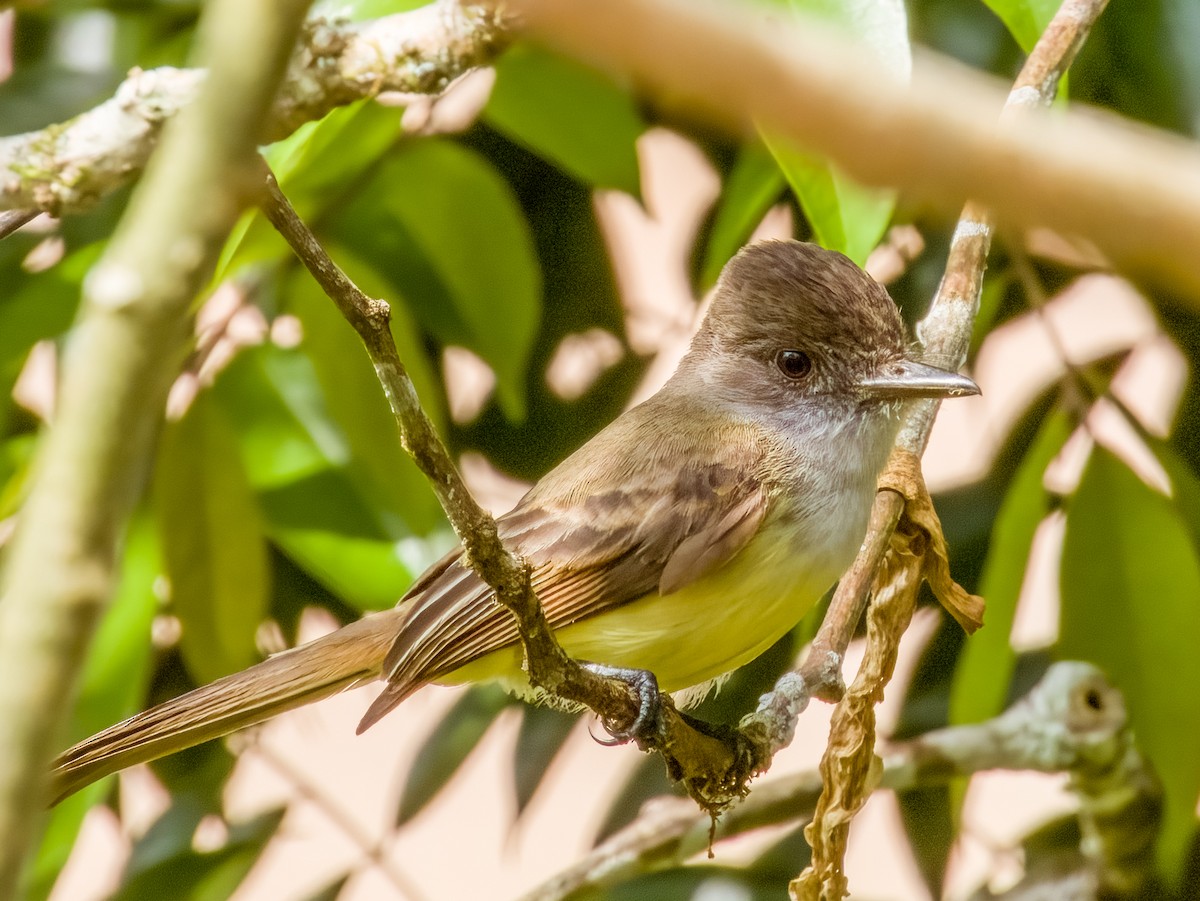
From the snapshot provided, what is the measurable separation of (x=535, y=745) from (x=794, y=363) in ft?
2.96

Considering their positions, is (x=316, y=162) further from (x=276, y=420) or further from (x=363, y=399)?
(x=276, y=420)

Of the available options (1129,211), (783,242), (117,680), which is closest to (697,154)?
(783,242)

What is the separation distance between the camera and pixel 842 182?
1.69 m

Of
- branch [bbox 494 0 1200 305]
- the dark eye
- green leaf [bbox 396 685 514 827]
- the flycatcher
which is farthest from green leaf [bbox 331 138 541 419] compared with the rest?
branch [bbox 494 0 1200 305]

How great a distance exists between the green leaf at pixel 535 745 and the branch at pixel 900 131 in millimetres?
2321

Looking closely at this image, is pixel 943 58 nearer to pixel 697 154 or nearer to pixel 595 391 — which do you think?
pixel 697 154

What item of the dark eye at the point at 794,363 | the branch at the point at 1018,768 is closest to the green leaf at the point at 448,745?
the branch at the point at 1018,768

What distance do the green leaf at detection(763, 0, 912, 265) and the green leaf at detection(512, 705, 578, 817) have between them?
4.20ft

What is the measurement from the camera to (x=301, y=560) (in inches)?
93.2

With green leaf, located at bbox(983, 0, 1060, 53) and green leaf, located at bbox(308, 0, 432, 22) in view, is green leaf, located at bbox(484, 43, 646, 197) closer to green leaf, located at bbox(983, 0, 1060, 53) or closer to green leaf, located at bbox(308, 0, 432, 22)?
green leaf, located at bbox(308, 0, 432, 22)

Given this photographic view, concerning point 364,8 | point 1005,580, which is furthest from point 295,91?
point 1005,580

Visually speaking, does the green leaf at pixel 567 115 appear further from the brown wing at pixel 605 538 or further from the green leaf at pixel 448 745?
the green leaf at pixel 448 745

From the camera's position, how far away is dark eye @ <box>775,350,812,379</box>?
7.73 feet

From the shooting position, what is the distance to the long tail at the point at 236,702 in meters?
1.98
